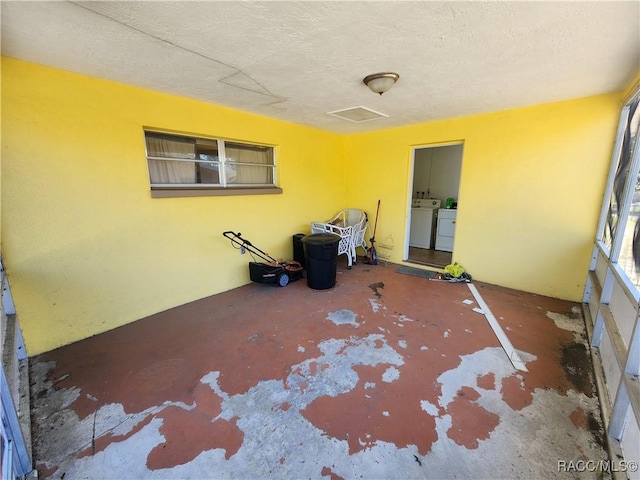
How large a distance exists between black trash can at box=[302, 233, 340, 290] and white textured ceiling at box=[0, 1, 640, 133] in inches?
68.7

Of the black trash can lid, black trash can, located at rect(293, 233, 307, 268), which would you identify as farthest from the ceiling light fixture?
black trash can, located at rect(293, 233, 307, 268)

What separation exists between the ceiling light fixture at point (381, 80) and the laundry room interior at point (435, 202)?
319 centimetres

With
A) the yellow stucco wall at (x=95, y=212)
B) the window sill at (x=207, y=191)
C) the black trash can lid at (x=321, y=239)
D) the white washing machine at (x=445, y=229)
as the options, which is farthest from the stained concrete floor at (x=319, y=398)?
the white washing machine at (x=445, y=229)

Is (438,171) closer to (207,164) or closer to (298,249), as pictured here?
(298,249)

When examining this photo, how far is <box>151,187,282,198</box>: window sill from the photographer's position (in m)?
2.93

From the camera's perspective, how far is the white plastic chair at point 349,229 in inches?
175

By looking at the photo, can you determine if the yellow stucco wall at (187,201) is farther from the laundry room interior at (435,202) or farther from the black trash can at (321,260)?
the laundry room interior at (435,202)

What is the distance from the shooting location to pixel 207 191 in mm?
3266

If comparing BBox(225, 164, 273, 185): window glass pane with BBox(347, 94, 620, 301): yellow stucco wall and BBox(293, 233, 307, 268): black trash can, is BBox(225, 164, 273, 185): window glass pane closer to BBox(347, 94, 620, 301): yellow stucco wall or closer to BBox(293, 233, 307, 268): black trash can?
BBox(293, 233, 307, 268): black trash can

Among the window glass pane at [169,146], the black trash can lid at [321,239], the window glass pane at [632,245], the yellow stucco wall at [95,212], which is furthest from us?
the black trash can lid at [321,239]

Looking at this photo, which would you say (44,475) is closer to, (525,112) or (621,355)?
(621,355)

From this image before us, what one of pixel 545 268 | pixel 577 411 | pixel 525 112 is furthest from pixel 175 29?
pixel 545 268

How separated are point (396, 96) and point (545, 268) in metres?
2.86

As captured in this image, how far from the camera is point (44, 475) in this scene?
1.37 meters
